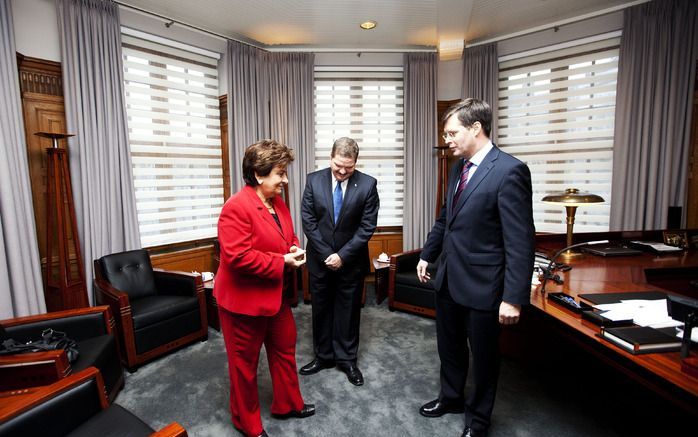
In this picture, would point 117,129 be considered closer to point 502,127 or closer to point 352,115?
point 352,115

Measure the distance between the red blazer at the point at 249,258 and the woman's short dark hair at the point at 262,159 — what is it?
81 mm

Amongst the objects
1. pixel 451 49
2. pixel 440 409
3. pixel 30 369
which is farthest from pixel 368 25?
pixel 30 369

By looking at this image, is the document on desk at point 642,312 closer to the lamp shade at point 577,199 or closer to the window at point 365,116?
the lamp shade at point 577,199

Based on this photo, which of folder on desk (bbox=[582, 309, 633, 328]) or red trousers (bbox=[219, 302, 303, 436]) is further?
red trousers (bbox=[219, 302, 303, 436])

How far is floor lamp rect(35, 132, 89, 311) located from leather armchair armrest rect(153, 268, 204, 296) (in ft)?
1.86

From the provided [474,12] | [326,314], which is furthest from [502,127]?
[326,314]

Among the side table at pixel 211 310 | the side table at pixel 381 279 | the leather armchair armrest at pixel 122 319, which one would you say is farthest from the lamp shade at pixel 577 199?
the leather armchair armrest at pixel 122 319

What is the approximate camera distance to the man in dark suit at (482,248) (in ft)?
4.97

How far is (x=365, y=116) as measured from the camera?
4695mm

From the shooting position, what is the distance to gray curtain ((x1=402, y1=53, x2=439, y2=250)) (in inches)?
176

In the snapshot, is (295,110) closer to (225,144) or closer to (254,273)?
(225,144)

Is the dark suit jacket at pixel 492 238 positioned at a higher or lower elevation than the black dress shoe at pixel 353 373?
higher

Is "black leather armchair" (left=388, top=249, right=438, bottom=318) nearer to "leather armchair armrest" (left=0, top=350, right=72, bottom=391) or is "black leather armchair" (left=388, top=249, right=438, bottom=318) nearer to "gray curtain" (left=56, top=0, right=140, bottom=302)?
"gray curtain" (left=56, top=0, right=140, bottom=302)

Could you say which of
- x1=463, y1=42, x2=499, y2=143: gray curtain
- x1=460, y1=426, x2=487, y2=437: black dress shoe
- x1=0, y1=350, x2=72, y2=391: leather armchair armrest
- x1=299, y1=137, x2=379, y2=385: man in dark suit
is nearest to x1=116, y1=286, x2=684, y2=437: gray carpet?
x1=460, y1=426, x2=487, y2=437: black dress shoe
